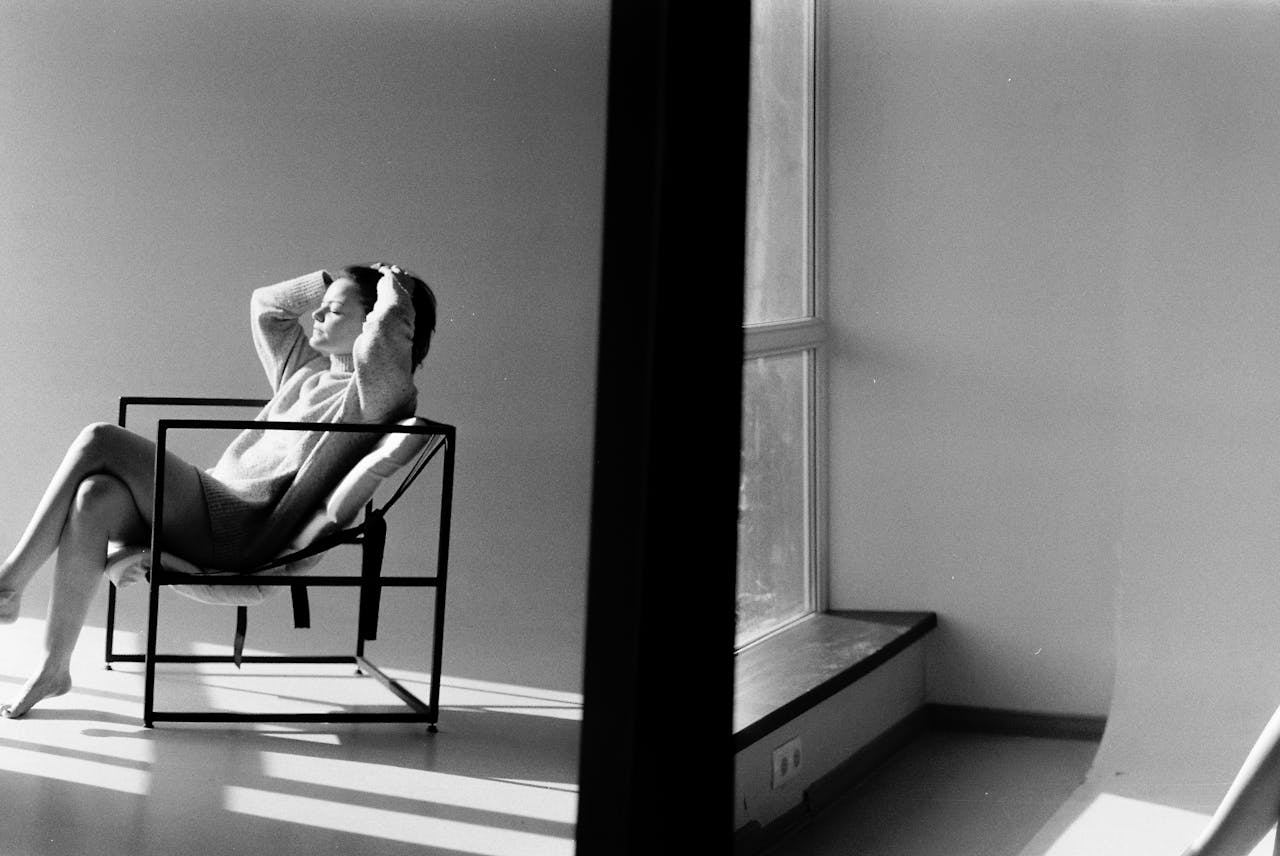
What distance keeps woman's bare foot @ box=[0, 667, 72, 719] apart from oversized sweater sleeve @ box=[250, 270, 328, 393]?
0.71m

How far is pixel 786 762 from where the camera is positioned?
1.92 metres

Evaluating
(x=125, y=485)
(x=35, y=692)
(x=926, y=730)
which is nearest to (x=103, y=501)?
(x=125, y=485)

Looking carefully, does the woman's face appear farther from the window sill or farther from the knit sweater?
the window sill

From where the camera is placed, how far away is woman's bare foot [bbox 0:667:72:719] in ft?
8.04

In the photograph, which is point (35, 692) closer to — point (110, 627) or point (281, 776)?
point (110, 627)

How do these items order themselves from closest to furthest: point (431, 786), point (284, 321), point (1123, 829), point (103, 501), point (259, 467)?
1. point (1123, 829)
2. point (431, 786)
3. point (103, 501)
4. point (259, 467)
5. point (284, 321)

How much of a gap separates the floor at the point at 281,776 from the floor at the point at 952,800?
378mm

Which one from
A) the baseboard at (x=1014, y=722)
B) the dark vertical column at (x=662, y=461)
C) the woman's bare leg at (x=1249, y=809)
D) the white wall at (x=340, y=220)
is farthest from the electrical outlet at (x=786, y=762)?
the white wall at (x=340, y=220)

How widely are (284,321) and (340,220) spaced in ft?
2.11

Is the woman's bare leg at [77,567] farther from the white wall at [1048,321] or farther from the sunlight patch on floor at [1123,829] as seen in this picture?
the sunlight patch on floor at [1123,829]

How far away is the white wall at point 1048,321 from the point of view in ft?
6.59

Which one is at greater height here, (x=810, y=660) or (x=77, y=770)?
(x=810, y=660)

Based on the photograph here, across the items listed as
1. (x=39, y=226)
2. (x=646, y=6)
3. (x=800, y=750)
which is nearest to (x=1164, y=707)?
(x=800, y=750)

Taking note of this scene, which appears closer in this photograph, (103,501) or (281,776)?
(281,776)
